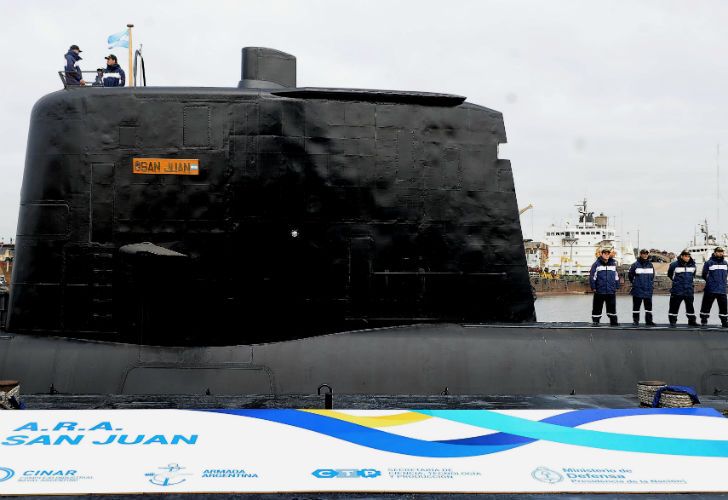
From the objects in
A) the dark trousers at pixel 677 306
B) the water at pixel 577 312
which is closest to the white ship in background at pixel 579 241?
the water at pixel 577 312

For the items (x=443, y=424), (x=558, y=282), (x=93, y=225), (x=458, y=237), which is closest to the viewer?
(x=443, y=424)

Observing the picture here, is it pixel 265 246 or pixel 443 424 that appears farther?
pixel 265 246

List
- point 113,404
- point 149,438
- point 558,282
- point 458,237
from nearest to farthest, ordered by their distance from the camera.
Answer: point 149,438 < point 113,404 < point 458,237 < point 558,282

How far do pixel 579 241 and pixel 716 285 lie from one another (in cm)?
8495

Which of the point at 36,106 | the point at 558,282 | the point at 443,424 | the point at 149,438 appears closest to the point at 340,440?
the point at 443,424

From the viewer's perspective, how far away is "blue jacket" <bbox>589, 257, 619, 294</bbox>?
36.2ft

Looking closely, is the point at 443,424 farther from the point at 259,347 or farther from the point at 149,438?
the point at 259,347

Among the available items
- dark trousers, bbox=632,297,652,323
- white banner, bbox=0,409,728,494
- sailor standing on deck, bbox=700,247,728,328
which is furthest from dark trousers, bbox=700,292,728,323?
white banner, bbox=0,409,728,494

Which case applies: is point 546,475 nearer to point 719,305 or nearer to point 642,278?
point 642,278

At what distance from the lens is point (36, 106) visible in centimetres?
850

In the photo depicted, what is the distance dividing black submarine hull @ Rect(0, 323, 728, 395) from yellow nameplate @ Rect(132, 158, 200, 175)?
7.79ft

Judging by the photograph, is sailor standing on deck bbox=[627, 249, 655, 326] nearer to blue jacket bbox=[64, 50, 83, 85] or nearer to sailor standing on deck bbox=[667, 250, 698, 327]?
sailor standing on deck bbox=[667, 250, 698, 327]

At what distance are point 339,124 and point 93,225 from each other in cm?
362

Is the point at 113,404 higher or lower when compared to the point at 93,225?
lower
